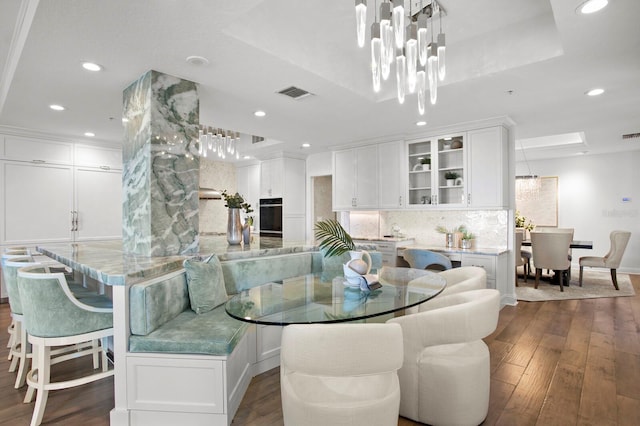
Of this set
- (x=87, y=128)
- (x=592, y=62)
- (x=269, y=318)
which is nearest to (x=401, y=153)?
(x=592, y=62)

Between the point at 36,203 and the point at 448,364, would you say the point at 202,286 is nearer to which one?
the point at 448,364

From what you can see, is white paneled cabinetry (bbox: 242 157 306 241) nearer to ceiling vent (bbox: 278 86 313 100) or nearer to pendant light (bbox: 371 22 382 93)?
ceiling vent (bbox: 278 86 313 100)

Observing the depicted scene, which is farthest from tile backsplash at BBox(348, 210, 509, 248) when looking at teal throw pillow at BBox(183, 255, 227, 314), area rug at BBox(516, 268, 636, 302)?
teal throw pillow at BBox(183, 255, 227, 314)

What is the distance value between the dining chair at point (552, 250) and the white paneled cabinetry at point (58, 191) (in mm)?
7167

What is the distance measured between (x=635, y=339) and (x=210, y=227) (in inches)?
303

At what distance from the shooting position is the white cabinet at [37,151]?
4.91 meters

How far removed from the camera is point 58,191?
5.28 metres

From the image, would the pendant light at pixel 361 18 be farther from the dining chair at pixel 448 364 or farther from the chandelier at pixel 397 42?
the dining chair at pixel 448 364

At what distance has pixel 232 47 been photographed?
2.58m

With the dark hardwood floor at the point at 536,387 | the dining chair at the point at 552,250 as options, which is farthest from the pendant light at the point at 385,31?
the dining chair at the point at 552,250

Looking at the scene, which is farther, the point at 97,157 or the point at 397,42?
the point at 97,157

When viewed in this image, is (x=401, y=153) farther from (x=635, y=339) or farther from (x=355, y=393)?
(x=355, y=393)

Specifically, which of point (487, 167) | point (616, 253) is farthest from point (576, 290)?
point (487, 167)

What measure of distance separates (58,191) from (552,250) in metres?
7.99
